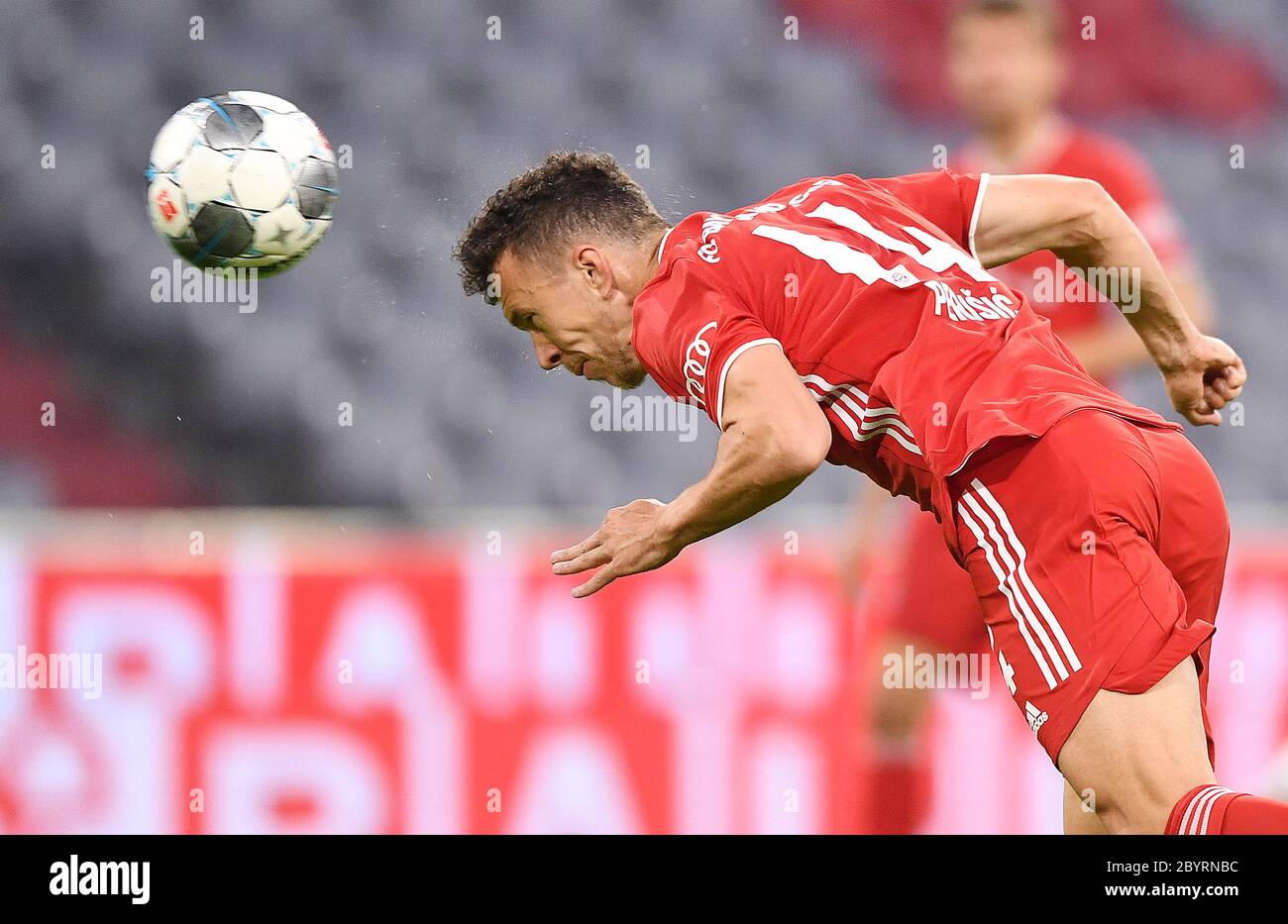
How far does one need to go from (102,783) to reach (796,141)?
269 cm

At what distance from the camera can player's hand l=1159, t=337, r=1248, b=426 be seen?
2.16 metres

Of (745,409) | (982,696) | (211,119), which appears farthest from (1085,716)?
(211,119)

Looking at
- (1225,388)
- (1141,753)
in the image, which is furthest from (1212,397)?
(1141,753)

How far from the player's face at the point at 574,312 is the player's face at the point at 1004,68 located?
4.81 feet

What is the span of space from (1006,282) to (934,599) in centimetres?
69

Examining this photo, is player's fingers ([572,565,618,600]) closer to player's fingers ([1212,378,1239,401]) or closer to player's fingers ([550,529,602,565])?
player's fingers ([550,529,602,565])

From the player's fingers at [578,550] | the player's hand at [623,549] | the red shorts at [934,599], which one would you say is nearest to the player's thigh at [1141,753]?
the player's hand at [623,549]

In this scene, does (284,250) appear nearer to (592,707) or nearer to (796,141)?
(592,707)

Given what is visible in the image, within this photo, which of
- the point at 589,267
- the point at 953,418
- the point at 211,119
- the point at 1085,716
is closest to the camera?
the point at 1085,716

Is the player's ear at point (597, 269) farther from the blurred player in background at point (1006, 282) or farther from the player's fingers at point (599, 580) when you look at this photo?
the blurred player in background at point (1006, 282)

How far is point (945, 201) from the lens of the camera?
215 centimetres

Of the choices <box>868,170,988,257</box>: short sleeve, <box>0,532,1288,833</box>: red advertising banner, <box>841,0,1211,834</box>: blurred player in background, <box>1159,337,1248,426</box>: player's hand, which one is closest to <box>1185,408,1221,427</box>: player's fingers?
<box>1159,337,1248,426</box>: player's hand

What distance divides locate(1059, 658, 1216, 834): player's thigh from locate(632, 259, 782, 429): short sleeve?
60 cm

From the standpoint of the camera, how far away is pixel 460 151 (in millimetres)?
4266
